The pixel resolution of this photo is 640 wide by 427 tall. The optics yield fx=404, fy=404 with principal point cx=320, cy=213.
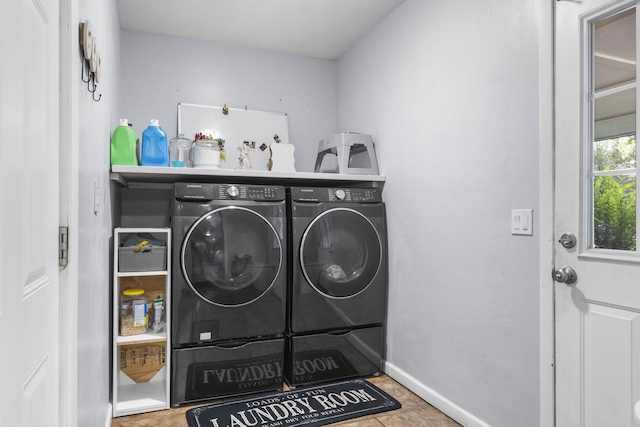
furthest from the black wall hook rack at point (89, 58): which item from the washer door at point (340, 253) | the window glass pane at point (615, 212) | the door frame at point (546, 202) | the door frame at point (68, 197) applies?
the window glass pane at point (615, 212)

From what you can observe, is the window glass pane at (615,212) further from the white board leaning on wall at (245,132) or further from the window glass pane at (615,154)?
the white board leaning on wall at (245,132)

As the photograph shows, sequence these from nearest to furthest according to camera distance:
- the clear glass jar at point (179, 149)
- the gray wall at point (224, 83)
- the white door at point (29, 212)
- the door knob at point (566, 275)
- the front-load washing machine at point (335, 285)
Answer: the white door at point (29, 212) < the door knob at point (566, 275) < the front-load washing machine at point (335, 285) < the clear glass jar at point (179, 149) < the gray wall at point (224, 83)

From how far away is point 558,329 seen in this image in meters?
1.57

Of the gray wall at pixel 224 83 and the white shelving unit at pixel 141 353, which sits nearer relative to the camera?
the white shelving unit at pixel 141 353

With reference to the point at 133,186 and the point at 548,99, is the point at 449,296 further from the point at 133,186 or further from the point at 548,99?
the point at 133,186

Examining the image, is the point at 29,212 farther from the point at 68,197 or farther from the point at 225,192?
the point at 225,192

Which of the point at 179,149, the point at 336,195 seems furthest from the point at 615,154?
the point at 179,149

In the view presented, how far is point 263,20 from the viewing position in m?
2.76

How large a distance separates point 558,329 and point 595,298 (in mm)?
204

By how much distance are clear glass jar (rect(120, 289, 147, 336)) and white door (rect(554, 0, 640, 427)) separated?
201 cm

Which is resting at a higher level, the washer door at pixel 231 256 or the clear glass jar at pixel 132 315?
the washer door at pixel 231 256

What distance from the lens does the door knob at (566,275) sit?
1.51 m

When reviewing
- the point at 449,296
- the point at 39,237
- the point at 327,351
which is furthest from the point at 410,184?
the point at 39,237

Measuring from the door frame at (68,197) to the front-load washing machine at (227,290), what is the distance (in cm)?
120
